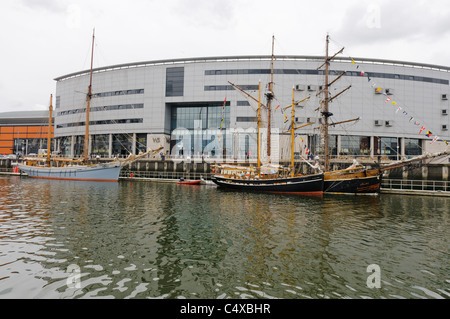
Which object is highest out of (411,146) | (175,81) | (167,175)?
(175,81)

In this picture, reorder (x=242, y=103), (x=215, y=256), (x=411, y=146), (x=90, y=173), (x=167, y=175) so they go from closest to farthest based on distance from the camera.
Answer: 1. (x=215, y=256)
2. (x=90, y=173)
3. (x=167, y=175)
4. (x=411, y=146)
5. (x=242, y=103)

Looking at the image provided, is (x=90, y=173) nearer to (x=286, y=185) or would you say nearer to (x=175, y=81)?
(x=175, y=81)

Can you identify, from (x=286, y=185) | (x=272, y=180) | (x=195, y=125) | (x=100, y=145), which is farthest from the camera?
(x=100, y=145)

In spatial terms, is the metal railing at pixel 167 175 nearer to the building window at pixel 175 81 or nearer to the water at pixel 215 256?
the building window at pixel 175 81

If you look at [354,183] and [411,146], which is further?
[411,146]

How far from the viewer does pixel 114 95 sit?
6831cm

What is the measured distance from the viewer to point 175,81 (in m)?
65.2

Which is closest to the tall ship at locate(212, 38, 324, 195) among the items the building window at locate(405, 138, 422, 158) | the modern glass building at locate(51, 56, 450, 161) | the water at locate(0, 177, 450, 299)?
the water at locate(0, 177, 450, 299)

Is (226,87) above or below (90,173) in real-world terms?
above

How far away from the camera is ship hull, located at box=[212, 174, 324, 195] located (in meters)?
30.6

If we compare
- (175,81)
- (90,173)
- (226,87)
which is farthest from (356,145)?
(90,173)

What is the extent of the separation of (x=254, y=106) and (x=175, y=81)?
2263 cm

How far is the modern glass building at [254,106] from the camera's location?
193 ft
